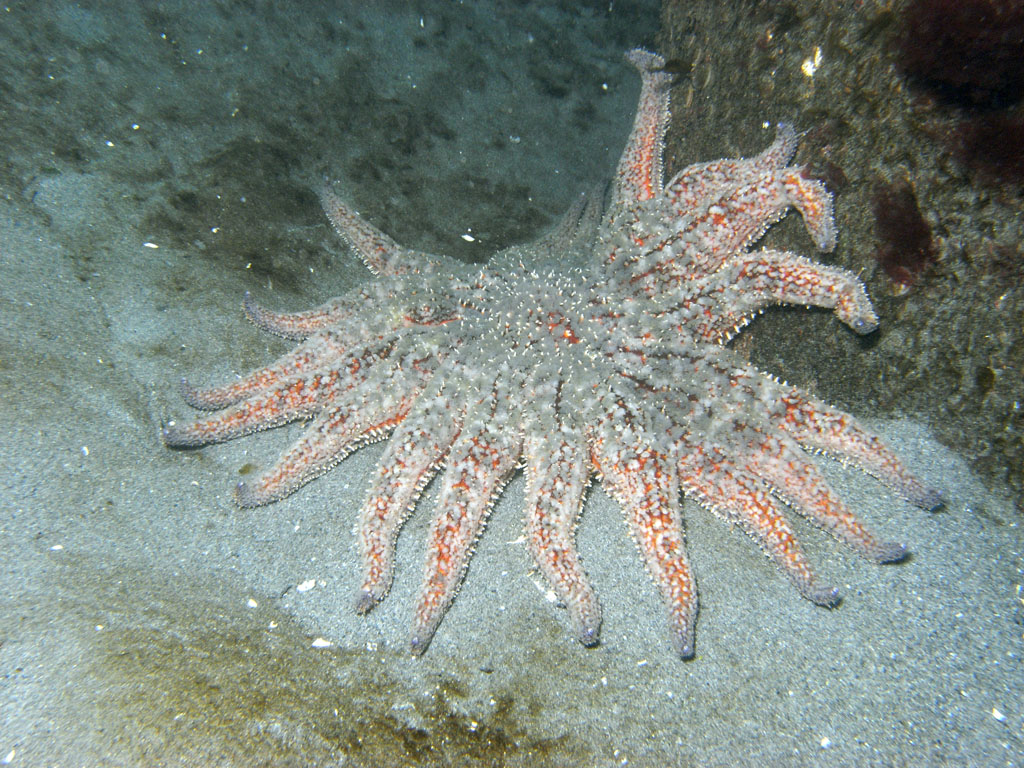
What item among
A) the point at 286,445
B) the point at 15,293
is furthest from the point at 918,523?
the point at 15,293

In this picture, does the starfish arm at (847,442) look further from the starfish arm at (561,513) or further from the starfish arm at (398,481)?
the starfish arm at (398,481)

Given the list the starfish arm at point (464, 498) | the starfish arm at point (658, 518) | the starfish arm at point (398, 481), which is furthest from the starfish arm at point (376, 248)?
the starfish arm at point (658, 518)

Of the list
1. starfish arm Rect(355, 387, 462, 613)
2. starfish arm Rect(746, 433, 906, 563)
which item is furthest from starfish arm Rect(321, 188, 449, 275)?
starfish arm Rect(746, 433, 906, 563)

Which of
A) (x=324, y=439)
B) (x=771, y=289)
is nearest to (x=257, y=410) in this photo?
(x=324, y=439)

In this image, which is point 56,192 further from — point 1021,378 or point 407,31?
point 1021,378

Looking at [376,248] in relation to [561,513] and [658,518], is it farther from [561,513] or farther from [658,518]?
[658,518]

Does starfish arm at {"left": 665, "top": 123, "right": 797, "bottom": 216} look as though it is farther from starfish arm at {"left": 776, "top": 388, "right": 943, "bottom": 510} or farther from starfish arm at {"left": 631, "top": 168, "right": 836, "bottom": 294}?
starfish arm at {"left": 776, "top": 388, "right": 943, "bottom": 510}
